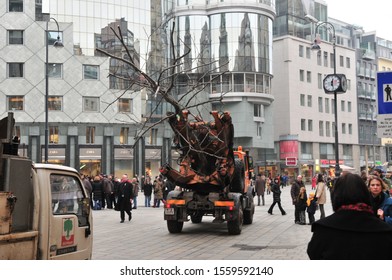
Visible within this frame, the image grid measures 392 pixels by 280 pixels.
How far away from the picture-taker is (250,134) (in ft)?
191

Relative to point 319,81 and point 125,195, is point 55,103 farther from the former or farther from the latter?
point 319,81

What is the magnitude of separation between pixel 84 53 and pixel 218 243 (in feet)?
139

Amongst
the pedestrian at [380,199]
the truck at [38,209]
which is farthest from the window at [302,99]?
the truck at [38,209]

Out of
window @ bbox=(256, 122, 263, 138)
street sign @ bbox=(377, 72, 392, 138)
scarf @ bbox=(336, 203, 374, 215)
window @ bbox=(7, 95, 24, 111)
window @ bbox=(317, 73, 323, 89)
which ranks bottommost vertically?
scarf @ bbox=(336, 203, 374, 215)

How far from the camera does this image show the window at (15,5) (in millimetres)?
49656

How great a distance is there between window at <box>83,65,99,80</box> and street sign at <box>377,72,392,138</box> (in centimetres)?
4631

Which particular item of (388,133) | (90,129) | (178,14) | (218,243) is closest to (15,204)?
(388,133)

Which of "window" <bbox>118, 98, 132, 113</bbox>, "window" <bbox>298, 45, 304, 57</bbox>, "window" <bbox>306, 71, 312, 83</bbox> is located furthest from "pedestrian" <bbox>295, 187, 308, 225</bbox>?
"window" <bbox>306, 71, 312, 83</bbox>

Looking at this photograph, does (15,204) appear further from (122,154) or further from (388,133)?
(122,154)

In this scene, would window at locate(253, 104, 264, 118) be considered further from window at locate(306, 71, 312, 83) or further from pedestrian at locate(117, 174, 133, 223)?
pedestrian at locate(117, 174, 133, 223)

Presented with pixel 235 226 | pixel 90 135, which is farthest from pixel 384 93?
pixel 90 135

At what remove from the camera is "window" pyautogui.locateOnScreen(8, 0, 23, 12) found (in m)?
49.7

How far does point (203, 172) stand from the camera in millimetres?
14859

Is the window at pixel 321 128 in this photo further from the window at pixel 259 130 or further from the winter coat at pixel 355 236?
the winter coat at pixel 355 236
